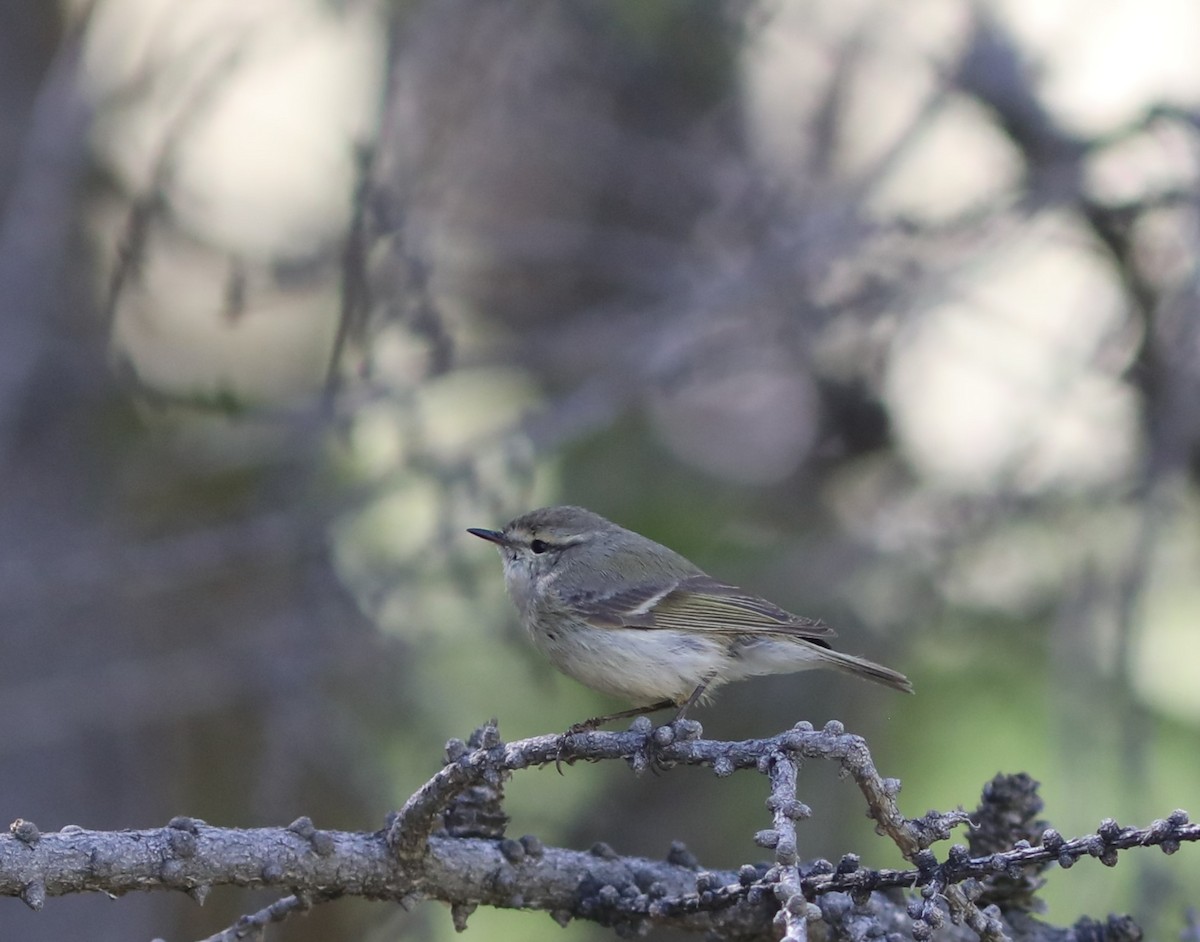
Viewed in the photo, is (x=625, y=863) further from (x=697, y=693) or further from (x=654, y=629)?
(x=654, y=629)

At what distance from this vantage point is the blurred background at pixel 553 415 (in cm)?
454

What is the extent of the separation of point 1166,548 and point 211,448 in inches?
129

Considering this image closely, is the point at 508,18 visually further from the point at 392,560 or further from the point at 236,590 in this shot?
the point at 236,590

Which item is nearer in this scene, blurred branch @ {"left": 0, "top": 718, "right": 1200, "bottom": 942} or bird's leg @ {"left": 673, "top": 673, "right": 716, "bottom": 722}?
blurred branch @ {"left": 0, "top": 718, "right": 1200, "bottom": 942}

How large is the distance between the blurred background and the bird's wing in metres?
0.61

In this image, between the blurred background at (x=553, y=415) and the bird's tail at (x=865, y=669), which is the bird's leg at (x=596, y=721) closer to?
the bird's tail at (x=865, y=669)

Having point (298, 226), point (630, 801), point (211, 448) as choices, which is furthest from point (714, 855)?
point (298, 226)

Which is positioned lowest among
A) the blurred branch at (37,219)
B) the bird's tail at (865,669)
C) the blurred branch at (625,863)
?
the blurred branch at (625,863)

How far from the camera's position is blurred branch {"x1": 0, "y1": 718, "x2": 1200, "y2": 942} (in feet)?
5.74

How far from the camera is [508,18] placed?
192 inches

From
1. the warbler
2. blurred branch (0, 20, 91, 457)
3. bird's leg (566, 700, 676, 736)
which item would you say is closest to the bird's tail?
the warbler

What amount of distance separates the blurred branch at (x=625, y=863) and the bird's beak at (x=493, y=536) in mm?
1667

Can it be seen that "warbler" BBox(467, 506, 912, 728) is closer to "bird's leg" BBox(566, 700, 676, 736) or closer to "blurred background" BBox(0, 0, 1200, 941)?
"bird's leg" BBox(566, 700, 676, 736)

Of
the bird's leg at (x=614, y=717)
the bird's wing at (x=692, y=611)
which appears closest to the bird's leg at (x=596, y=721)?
the bird's leg at (x=614, y=717)
